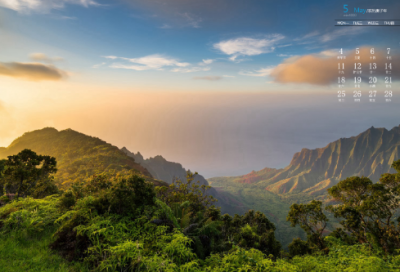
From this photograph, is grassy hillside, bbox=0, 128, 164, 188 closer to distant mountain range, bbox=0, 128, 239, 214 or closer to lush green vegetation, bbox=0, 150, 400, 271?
distant mountain range, bbox=0, 128, 239, 214

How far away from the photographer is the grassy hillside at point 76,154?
3625 cm

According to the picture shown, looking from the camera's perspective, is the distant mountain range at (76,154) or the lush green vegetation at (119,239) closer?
the lush green vegetation at (119,239)

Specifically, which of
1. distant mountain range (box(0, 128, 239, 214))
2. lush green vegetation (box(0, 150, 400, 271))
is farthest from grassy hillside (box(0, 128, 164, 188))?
lush green vegetation (box(0, 150, 400, 271))

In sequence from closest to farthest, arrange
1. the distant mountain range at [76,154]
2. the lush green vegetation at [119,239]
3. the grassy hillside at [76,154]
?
the lush green vegetation at [119,239], the grassy hillside at [76,154], the distant mountain range at [76,154]

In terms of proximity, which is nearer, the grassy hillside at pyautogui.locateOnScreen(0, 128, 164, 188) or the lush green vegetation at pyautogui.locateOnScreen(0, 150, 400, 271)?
the lush green vegetation at pyautogui.locateOnScreen(0, 150, 400, 271)

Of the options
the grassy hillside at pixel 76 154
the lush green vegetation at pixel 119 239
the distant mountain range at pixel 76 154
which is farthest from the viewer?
the distant mountain range at pixel 76 154

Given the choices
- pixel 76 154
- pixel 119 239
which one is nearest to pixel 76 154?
pixel 76 154

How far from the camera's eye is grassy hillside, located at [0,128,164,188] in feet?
119

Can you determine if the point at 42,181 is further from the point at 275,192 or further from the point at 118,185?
the point at 275,192

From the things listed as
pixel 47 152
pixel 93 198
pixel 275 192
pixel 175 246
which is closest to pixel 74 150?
pixel 47 152

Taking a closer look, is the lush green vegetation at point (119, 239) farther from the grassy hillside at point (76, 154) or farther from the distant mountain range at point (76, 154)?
the distant mountain range at point (76, 154)

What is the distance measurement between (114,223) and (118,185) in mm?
1793

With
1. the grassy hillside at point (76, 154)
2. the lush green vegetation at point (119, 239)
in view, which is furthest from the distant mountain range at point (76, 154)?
the lush green vegetation at point (119, 239)

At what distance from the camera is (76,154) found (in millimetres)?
49406
